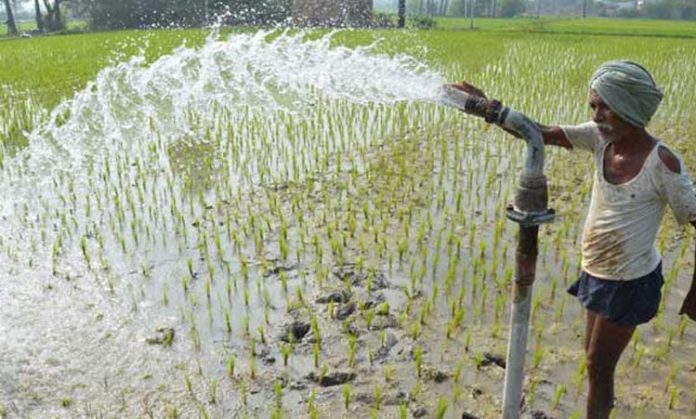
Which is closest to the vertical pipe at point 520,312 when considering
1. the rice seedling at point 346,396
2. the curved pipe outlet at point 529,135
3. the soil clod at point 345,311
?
the curved pipe outlet at point 529,135

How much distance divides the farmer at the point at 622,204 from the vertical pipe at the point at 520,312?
9.8 inches

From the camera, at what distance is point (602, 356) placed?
6.55 ft

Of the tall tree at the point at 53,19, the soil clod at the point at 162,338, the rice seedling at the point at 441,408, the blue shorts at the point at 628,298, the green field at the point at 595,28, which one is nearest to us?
the blue shorts at the point at 628,298

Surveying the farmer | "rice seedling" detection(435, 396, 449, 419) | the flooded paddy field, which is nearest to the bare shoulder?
the farmer

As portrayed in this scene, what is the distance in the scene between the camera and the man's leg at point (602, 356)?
1944 mm

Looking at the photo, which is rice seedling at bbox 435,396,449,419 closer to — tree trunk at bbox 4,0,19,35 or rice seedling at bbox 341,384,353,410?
rice seedling at bbox 341,384,353,410

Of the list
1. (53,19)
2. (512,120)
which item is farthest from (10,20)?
(512,120)

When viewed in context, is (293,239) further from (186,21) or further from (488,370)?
(186,21)

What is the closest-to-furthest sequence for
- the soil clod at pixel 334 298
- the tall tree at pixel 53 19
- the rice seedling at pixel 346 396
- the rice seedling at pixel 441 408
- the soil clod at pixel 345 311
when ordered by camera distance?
the rice seedling at pixel 441 408
the rice seedling at pixel 346 396
the soil clod at pixel 345 311
the soil clod at pixel 334 298
the tall tree at pixel 53 19

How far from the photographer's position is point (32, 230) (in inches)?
164

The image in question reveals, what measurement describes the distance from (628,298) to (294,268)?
213 centimetres

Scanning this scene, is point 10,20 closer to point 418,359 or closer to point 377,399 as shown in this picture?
point 418,359

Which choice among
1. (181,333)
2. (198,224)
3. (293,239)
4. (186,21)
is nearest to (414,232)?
(293,239)

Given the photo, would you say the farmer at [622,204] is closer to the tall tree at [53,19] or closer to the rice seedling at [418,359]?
the rice seedling at [418,359]
